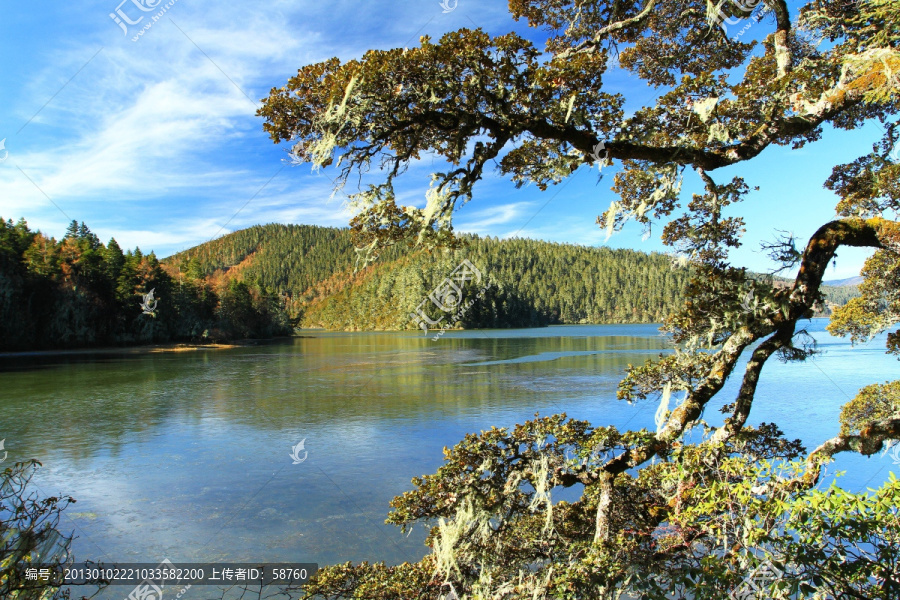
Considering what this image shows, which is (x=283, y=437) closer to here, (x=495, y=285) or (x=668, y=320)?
(x=668, y=320)

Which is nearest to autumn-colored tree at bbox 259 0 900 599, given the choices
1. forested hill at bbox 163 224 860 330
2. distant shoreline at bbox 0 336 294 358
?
distant shoreline at bbox 0 336 294 358

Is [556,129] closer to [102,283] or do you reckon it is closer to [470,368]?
[470,368]

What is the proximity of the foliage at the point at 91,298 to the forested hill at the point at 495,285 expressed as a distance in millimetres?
13154

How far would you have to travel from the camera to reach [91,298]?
5622cm

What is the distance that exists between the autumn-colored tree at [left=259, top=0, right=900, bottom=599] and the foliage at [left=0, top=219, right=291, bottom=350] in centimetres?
5776

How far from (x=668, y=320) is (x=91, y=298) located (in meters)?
66.1

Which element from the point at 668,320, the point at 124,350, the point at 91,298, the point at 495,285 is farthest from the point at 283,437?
the point at 495,285

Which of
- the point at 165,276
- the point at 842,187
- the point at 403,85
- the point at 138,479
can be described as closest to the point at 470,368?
the point at 138,479

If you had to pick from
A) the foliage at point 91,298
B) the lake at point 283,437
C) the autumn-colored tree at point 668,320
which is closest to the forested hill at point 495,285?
the foliage at point 91,298

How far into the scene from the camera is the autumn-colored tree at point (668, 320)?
10.8 ft

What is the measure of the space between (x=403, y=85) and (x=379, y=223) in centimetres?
98

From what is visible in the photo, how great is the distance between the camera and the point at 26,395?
22828 mm

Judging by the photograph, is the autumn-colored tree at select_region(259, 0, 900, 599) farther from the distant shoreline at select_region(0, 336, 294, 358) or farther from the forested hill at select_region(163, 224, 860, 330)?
the forested hill at select_region(163, 224, 860, 330)

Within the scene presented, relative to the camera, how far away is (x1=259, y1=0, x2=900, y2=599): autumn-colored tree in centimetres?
328
